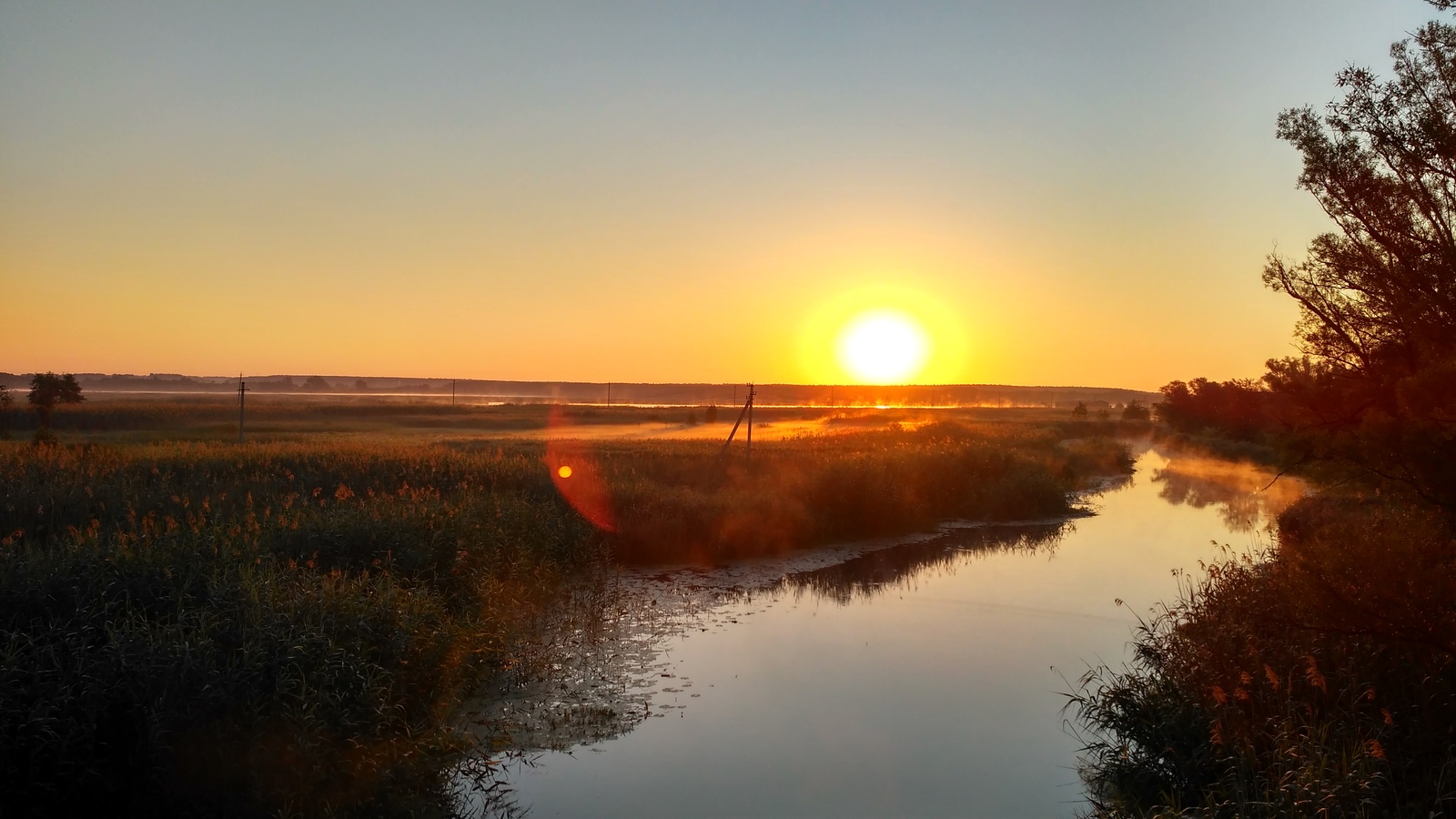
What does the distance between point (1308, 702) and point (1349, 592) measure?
3.07 feet

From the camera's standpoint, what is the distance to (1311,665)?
591 centimetres

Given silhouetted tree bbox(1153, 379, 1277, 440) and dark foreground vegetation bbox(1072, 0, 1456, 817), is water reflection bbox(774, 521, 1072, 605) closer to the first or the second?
dark foreground vegetation bbox(1072, 0, 1456, 817)

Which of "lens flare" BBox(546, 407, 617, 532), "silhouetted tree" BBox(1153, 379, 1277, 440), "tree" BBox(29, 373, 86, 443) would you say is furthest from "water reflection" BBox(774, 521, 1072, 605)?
"tree" BBox(29, 373, 86, 443)

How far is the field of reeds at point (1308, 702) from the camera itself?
5395 mm

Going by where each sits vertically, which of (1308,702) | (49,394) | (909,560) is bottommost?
(909,560)

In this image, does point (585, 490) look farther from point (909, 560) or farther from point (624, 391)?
point (624, 391)

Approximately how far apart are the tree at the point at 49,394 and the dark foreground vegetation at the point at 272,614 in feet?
84.3

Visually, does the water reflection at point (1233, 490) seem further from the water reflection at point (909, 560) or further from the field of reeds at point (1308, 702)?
the field of reeds at point (1308, 702)

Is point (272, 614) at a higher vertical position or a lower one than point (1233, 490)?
higher

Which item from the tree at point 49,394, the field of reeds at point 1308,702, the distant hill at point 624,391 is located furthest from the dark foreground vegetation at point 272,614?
the distant hill at point 624,391

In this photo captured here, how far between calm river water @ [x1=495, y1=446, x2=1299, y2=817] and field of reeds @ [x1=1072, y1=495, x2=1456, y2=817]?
73 cm

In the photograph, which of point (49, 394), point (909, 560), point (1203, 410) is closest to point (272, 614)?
point (909, 560)

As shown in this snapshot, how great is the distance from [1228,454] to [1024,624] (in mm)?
36679

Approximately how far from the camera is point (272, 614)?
21.8 feet
